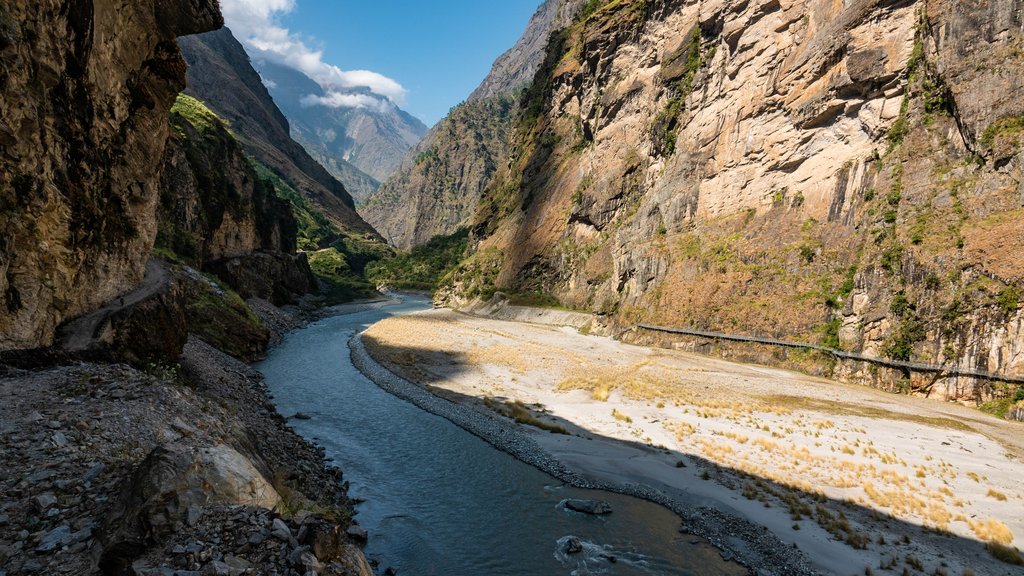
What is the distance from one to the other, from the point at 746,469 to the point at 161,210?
159 feet

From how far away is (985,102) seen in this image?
3191 cm

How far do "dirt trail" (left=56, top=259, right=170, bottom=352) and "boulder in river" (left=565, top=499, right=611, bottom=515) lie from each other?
678 inches

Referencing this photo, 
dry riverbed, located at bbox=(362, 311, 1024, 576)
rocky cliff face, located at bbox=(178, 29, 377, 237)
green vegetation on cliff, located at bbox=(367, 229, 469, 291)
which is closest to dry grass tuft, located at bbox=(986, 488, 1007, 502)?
dry riverbed, located at bbox=(362, 311, 1024, 576)

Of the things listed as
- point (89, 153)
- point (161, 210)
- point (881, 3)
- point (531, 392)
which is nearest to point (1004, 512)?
point (531, 392)

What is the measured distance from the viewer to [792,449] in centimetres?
2034

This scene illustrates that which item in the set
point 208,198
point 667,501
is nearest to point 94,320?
point 667,501

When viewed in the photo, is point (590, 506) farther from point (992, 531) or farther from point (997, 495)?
point (997, 495)

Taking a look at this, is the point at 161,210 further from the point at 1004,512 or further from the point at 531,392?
the point at 1004,512

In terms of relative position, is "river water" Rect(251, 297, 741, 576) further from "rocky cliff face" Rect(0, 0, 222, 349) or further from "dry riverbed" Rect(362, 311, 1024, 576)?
"rocky cliff face" Rect(0, 0, 222, 349)

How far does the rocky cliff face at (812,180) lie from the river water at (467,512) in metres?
28.6

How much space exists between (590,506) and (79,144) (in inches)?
847

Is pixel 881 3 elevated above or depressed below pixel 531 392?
above

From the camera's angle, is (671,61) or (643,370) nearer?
(643,370)

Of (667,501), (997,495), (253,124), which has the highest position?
(253,124)
